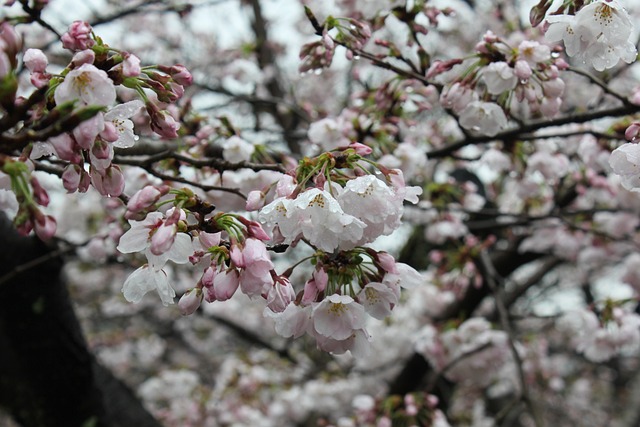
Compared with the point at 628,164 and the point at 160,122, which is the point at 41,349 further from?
the point at 628,164

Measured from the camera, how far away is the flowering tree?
101 centimetres

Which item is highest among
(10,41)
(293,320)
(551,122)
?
(10,41)

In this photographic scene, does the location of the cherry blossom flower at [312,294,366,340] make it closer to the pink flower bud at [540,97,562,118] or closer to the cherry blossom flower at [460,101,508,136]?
the cherry blossom flower at [460,101,508,136]

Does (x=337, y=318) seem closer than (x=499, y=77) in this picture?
Yes

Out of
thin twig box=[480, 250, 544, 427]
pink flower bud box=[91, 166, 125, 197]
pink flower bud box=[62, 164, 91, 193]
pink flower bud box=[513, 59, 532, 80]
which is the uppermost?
pink flower bud box=[62, 164, 91, 193]

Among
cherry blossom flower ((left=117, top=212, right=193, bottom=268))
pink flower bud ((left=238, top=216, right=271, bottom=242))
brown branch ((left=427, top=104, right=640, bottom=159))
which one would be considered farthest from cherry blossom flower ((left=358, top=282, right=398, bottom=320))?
brown branch ((left=427, top=104, right=640, bottom=159))

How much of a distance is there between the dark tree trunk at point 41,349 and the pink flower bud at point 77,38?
1484 millimetres

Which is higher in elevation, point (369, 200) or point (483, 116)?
point (369, 200)

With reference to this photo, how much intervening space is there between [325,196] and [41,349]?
1.86m

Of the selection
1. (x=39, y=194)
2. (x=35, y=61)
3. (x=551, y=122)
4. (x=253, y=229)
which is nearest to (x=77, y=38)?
(x=35, y=61)

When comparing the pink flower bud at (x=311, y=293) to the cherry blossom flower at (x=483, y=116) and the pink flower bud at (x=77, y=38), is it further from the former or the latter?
the cherry blossom flower at (x=483, y=116)

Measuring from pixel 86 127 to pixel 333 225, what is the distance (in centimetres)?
44

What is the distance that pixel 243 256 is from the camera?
98 centimetres

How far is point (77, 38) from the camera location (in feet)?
3.38
